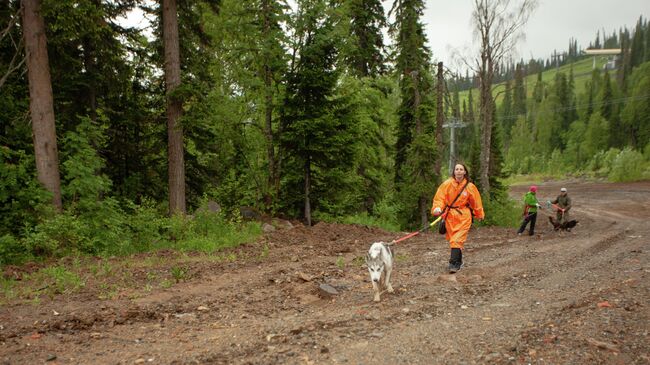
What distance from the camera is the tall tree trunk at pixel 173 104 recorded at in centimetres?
1212

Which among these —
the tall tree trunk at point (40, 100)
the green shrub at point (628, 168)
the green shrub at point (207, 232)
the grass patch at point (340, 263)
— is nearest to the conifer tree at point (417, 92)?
the green shrub at point (207, 232)

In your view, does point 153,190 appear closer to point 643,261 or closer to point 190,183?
point 190,183

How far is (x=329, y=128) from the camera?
15.2 meters

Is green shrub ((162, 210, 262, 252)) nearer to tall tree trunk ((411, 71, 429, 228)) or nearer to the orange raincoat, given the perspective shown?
the orange raincoat

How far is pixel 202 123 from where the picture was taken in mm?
12773

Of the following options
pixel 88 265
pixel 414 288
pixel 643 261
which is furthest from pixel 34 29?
pixel 643 261

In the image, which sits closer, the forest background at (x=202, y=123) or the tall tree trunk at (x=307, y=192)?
the forest background at (x=202, y=123)

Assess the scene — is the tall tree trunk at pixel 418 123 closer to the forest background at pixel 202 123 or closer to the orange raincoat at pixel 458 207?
the forest background at pixel 202 123

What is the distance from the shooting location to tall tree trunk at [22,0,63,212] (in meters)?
9.87

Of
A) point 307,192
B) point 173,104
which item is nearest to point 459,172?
point 307,192

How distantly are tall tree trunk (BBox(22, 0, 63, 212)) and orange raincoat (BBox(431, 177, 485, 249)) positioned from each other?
381 inches

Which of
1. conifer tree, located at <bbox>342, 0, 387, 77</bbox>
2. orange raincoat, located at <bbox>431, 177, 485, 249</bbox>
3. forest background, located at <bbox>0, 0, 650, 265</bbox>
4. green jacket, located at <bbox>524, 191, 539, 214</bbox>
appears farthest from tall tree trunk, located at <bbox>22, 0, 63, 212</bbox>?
green jacket, located at <bbox>524, 191, 539, 214</bbox>

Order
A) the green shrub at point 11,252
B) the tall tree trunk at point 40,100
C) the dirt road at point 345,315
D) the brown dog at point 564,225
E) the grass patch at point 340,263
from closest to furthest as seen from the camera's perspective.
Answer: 1. the dirt road at point 345,315
2. the green shrub at point 11,252
3. the grass patch at point 340,263
4. the tall tree trunk at point 40,100
5. the brown dog at point 564,225

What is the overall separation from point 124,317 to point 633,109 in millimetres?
97342
